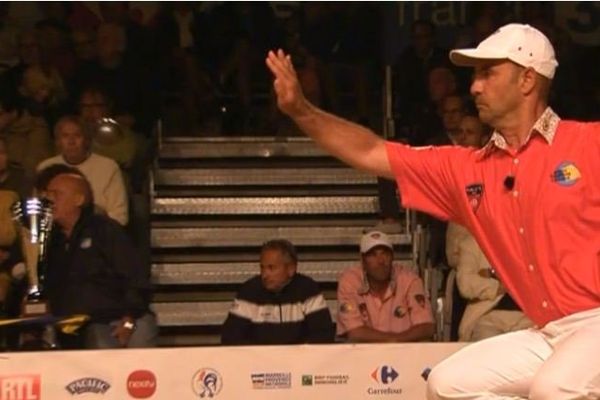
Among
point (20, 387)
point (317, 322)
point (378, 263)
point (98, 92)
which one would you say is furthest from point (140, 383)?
point (98, 92)

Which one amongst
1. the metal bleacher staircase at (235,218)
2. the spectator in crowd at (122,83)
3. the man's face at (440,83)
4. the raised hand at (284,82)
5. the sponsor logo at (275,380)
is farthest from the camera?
the man's face at (440,83)

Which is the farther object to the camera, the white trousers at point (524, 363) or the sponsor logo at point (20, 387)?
the sponsor logo at point (20, 387)

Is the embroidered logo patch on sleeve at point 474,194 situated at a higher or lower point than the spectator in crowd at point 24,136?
lower

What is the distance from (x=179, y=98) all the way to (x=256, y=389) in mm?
5005

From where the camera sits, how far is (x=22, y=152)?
440 inches

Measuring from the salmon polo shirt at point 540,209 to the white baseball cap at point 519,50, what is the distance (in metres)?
0.18

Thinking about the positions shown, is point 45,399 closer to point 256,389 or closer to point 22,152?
point 256,389

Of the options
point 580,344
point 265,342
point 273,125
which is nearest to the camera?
point 580,344

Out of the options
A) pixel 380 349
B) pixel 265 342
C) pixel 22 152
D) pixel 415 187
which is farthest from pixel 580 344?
pixel 22 152

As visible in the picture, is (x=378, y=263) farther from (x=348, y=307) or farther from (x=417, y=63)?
(x=417, y=63)

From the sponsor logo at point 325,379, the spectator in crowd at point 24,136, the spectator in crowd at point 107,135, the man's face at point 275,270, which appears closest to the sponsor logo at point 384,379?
the sponsor logo at point 325,379

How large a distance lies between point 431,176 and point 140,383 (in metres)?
2.65

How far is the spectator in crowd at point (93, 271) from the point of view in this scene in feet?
30.3

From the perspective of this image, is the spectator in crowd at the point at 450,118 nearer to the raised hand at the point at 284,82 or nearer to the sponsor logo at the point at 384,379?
the sponsor logo at the point at 384,379
